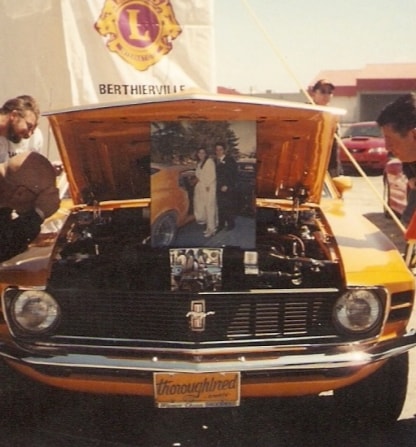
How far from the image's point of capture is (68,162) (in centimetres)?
405

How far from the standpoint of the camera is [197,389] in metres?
2.98

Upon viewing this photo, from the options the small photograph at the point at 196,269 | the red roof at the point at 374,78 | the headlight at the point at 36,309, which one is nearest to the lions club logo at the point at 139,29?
the small photograph at the point at 196,269

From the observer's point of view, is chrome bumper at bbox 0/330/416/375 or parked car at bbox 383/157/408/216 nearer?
chrome bumper at bbox 0/330/416/375

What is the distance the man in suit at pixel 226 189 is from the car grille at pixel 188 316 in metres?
0.47

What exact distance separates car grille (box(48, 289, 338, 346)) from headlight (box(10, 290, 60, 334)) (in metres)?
0.05

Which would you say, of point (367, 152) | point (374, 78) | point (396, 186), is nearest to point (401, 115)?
point (396, 186)

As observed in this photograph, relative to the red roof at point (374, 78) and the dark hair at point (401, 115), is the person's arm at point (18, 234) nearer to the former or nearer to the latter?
the dark hair at point (401, 115)

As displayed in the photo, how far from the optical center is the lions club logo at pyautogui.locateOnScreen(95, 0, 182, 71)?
596 cm

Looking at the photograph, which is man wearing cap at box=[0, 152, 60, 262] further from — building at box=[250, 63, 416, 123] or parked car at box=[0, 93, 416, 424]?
building at box=[250, 63, 416, 123]

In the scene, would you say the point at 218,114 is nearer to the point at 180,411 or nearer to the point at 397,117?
the point at 397,117

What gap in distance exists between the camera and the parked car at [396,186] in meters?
8.53

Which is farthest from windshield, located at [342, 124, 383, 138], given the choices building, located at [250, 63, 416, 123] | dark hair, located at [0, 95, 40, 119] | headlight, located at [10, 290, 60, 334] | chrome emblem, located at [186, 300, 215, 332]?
building, located at [250, 63, 416, 123]

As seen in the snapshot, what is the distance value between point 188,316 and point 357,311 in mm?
744

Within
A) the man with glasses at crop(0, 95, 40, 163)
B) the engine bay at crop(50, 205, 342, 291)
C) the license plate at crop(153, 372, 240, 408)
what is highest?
the man with glasses at crop(0, 95, 40, 163)
